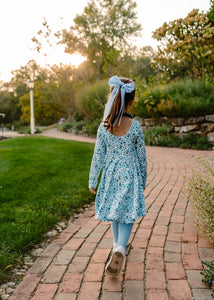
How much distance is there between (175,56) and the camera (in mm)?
11469

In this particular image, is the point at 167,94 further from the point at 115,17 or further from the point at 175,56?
the point at 115,17

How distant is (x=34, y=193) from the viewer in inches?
157

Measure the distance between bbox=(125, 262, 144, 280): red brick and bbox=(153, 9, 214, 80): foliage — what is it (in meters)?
9.09

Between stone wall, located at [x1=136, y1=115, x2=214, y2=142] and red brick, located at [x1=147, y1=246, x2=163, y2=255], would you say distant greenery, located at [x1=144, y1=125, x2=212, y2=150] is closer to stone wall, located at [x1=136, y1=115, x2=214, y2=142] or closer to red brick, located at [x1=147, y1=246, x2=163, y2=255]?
stone wall, located at [x1=136, y1=115, x2=214, y2=142]

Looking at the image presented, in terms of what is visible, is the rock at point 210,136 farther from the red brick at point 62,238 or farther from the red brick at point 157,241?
the red brick at point 62,238

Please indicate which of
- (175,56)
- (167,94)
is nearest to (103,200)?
(167,94)

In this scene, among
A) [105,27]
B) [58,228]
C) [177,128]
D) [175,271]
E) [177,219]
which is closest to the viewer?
[175,271]

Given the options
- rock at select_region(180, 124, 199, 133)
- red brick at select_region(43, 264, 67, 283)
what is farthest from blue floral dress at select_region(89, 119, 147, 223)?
rock at select_region(180, 124, 199, 133)

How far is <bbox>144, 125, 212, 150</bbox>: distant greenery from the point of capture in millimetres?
8758

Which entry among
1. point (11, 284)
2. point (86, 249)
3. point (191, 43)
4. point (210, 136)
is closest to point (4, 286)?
point (11, 284)

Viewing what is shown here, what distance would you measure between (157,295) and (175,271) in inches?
13.7

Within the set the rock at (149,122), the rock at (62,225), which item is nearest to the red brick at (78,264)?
the rock at (62,225)

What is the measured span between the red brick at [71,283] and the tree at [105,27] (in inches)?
811

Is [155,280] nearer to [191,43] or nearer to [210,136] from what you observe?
[210,136]
